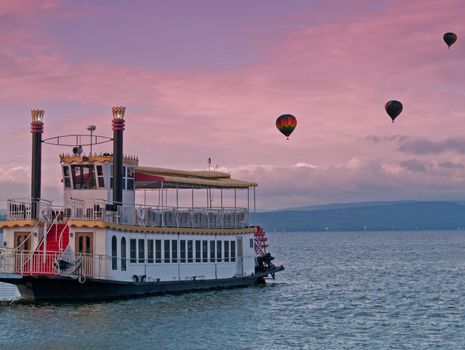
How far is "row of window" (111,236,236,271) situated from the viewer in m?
49.2

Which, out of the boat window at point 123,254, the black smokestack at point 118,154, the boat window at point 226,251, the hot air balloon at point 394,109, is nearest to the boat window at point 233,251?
the boat window at point 226,251

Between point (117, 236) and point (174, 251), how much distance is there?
6233 mm

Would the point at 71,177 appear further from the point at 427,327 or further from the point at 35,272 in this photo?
the point at 427,327

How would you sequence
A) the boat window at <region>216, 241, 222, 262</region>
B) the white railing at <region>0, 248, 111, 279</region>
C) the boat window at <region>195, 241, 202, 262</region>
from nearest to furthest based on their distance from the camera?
the white railing at <region>0, 248, 111, 279</region> < the boat window at <region>195, 241, 202, 262</region> < the boat window at <region>216, 241, 222, 262</region>

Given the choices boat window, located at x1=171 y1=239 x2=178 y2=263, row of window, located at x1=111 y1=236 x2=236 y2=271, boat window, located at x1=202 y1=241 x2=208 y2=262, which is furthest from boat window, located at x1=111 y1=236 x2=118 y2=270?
boat window, located at x1=202 y1=241 x2=208 y2=262

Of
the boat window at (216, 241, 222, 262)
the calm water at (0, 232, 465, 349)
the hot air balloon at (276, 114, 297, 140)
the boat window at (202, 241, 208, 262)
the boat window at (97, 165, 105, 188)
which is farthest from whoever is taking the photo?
the hot air balloon at (276, 114, 297, 140)

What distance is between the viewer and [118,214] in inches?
1950

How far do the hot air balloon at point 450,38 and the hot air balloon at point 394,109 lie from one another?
33.6 ft

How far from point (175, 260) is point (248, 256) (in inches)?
349

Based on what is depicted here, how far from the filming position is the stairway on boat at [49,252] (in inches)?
1802

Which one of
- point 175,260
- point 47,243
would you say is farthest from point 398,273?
point 47,243

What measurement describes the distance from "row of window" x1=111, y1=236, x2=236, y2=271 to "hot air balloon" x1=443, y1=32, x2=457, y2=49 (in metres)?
32.9

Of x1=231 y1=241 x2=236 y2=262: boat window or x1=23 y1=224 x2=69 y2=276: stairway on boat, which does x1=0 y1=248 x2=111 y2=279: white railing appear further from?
x1=231 y1=241 x2=236 y2=262: boat window

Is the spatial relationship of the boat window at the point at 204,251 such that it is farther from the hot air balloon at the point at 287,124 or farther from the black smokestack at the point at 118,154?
the hot air balloon at the point at 287,124
